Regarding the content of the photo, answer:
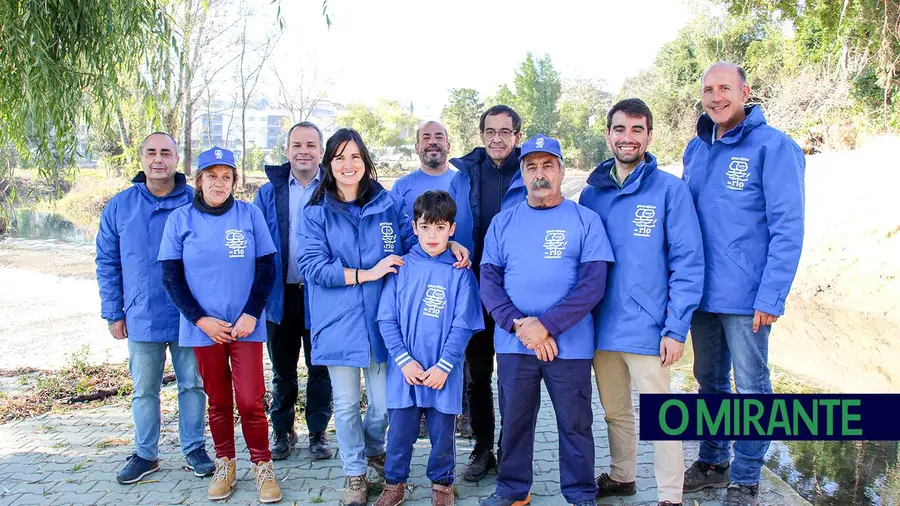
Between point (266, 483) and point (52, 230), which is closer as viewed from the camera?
point (266, 483)

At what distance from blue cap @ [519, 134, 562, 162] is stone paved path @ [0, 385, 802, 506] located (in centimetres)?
203

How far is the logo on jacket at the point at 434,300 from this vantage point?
12.4 feet

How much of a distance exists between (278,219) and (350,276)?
105cm

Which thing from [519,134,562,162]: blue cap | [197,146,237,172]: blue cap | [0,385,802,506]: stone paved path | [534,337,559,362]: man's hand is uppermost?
[519,134,562,162]: blue cap

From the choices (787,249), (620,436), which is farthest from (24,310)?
(787,249)

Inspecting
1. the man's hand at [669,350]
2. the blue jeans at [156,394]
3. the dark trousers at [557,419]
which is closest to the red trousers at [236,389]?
the blue jeans at [156,394]

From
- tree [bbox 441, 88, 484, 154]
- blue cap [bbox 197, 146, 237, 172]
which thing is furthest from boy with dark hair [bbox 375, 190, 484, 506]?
tree [bbox 441, 88, 484, 154]

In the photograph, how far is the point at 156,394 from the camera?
439cm

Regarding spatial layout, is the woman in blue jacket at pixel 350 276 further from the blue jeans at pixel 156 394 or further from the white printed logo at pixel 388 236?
the blue jeans at pixel 156 394

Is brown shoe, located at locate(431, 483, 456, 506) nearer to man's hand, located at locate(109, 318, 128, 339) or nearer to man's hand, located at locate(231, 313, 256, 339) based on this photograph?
man's hand, located at locate(231, 313, 256, 339)

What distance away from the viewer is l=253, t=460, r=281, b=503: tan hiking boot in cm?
395

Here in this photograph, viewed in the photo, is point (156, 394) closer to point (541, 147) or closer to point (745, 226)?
point (541, 147)

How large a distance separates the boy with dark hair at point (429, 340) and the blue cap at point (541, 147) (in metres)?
0.53

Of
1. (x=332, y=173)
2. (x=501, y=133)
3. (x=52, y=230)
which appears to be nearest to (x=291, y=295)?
(x=332, y=173)
